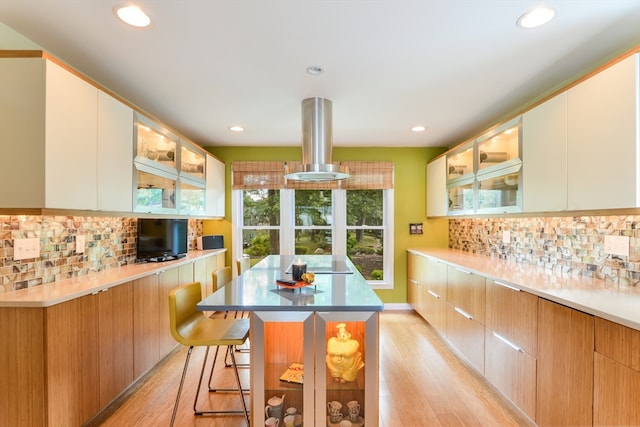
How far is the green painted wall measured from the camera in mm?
4734

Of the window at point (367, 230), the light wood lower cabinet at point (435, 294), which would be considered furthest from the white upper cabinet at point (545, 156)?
the window at point (367, 230)

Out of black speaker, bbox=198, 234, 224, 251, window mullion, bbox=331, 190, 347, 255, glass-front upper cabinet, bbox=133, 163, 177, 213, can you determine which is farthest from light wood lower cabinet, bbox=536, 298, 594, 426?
black speaker, bbox=198, 234, 224, 251

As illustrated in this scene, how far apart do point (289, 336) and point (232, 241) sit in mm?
3206

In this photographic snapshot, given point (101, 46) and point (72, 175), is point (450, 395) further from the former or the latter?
point (101, 46)

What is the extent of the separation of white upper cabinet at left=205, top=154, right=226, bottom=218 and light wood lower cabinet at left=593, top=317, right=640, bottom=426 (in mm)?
3816

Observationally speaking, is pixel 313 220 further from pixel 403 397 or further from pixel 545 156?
pixel 545 156

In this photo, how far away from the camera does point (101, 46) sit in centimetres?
197

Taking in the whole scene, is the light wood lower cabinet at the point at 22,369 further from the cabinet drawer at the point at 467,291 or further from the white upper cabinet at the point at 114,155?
the cabinet drawer at the point at 467,291

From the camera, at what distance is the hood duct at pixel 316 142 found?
9.29 feet

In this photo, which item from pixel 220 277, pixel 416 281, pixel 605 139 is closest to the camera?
pixel 605 139

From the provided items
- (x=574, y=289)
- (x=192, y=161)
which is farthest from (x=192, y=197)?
(x=574, y=289)

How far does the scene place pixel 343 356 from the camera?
174 centimetres

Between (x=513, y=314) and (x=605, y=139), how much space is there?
1193 millimetres

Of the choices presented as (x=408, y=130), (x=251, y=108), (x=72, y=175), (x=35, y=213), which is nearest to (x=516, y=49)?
(x=408, y=130)
